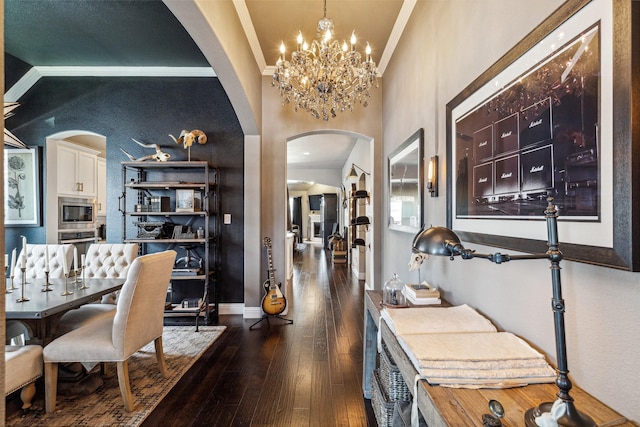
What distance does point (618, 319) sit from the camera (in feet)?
2.71

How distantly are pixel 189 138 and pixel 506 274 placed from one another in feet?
12.4

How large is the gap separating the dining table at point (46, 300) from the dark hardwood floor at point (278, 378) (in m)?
0.98

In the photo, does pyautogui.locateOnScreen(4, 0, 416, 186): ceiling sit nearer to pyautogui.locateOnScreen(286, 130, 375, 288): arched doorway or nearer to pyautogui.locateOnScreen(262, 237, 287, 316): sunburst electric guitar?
pyautogui.locateOnScreen(286, 130, 375, 288): arched doorway

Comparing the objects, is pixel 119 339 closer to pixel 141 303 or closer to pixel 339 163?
pixel 141 303

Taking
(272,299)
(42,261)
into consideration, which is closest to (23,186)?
(42,261)

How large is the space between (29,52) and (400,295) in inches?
197

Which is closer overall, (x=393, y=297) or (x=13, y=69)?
(x=393, y=297)

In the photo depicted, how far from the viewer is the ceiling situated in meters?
2.77

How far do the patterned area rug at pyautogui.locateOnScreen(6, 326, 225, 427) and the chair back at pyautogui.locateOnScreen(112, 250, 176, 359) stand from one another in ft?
1.19

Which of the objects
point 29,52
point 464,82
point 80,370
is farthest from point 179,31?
point 80,370

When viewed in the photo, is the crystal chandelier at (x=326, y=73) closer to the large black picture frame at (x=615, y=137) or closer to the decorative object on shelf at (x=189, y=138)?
the large black picture frame at (x=615, y=137)

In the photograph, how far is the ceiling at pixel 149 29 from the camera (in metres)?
2.77

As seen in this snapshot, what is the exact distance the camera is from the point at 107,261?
3199 millimetres

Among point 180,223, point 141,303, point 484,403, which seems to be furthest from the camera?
point 180,223
